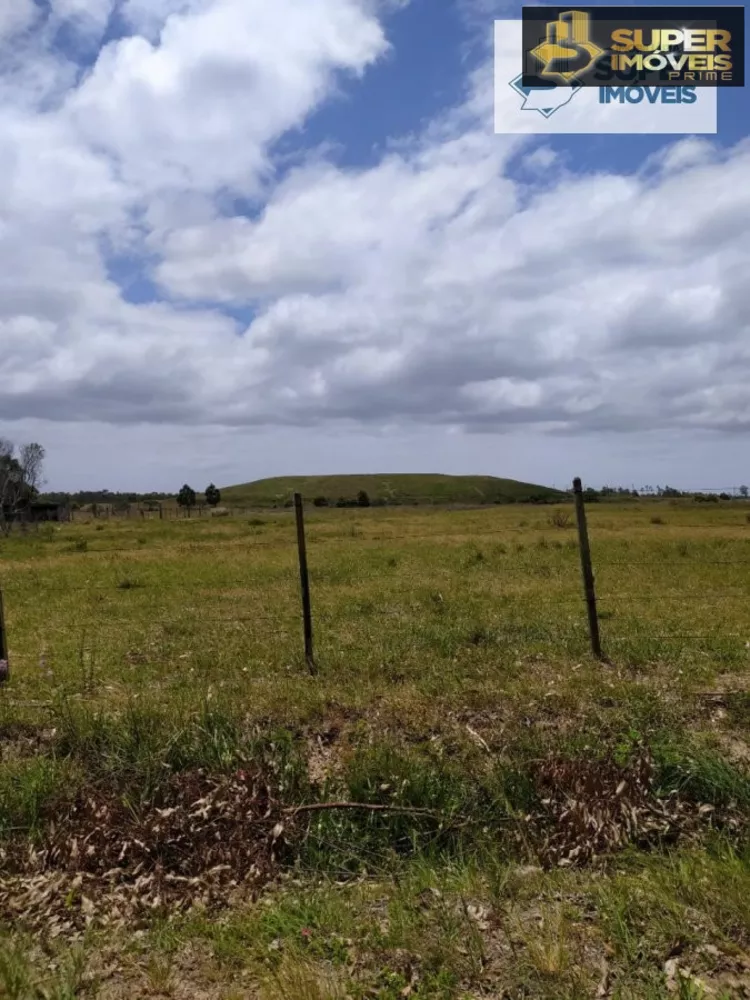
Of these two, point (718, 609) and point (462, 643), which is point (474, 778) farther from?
point (718, 609)

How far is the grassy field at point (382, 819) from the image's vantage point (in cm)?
357

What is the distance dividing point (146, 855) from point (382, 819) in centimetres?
168

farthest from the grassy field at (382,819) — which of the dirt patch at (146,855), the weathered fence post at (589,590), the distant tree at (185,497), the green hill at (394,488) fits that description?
the green hill at (394,488)

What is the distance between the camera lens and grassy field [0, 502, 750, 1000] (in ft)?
11.7

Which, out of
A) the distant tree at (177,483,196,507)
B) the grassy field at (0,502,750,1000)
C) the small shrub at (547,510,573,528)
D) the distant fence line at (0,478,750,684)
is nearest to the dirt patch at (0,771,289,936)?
the grassy field at (0,502,750,1000)

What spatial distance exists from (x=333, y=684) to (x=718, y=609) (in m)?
8.02

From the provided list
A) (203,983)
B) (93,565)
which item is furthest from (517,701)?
(93,565)

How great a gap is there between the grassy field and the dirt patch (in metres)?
0.02

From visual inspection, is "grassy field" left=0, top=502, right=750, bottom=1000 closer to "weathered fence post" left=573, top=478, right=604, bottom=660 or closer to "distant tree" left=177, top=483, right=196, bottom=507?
"weathered fence post" left=573, top=478, right=604, bottom=660

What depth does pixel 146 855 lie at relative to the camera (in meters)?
4.75

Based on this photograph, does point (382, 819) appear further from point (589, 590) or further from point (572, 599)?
point (572, 599)

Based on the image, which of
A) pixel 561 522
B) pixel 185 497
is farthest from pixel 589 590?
pixel 185 497

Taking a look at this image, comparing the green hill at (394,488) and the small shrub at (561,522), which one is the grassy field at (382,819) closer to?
the small shrub at (561,522)

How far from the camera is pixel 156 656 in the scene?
9945mm
